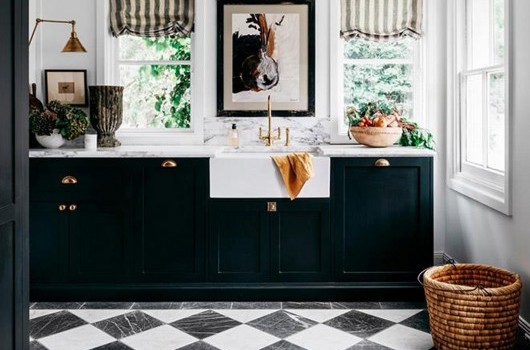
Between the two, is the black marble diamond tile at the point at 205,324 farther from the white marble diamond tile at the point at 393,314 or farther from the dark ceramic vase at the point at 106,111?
the dark ceramic vase at the point at 106,111

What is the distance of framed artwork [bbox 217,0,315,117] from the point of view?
15.3ft

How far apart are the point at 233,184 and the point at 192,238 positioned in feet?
1.49

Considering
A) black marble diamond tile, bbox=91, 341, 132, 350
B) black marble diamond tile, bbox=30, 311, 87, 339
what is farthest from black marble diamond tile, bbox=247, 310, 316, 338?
black marble diamond tile, bbox=30, 311, 87, 339

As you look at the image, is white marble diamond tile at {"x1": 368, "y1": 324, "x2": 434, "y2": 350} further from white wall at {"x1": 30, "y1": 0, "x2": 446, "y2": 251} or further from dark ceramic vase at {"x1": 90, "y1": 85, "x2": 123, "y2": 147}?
dark ceramic vase at {"x1": 90, "y1": 85, "x2": 123, "y2": 147}

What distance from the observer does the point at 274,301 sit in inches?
161

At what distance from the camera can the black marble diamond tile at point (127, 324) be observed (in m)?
3.50

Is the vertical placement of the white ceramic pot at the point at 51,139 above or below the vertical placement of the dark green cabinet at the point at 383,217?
above

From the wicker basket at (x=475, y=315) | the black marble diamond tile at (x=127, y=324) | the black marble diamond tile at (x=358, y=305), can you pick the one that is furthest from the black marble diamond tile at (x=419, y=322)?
the black marble diamond tile at (x=127, y=324)

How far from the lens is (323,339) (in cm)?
339

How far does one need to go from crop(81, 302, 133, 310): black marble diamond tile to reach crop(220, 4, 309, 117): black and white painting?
5.76ft

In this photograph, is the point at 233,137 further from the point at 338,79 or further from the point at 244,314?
the point at 244,314

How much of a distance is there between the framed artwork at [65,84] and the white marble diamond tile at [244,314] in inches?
79.6

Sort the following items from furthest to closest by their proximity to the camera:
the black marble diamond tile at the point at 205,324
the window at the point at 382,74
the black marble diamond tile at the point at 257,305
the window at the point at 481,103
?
the window at the point at 382,74, the black marble diamond tile at the point at 257,305, the window at the point at 481,103, the black marble diamond tile at the point at 205,324

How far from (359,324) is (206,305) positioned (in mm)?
1019
